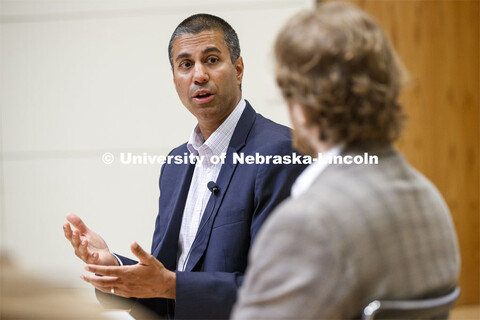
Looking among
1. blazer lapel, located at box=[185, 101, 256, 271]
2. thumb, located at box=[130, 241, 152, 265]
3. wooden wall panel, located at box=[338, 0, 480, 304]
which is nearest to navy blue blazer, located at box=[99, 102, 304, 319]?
blazer lapel, located at box=[185, 101, 256, 271]

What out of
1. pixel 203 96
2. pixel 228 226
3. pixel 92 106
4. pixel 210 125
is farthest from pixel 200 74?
pixel 92 106

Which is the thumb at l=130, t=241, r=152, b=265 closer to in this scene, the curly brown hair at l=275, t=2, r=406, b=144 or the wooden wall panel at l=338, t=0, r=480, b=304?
the curly brown hair at l=275, t=2, r=406, b=144

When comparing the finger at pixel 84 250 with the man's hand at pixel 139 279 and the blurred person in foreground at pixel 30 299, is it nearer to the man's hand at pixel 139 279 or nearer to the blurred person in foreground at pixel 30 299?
the man's hand at pixel 139 279

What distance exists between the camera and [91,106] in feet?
8.46

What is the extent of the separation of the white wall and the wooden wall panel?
1.27m

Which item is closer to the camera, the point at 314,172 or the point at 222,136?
the point at 314,172

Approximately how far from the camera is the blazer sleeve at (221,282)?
143cm

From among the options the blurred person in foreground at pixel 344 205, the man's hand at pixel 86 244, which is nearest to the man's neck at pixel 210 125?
the man's hand at pixel 86 244

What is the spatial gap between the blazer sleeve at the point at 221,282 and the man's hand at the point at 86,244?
0.31 meters

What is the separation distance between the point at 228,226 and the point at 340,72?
0.81m

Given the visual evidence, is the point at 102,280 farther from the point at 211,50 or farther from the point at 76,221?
the point at 211,50

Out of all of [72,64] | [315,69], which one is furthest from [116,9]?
[315,69]

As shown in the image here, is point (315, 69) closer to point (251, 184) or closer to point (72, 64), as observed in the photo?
point (251, 184)

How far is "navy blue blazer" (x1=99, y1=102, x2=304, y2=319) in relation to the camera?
1446 mm
